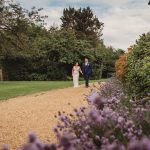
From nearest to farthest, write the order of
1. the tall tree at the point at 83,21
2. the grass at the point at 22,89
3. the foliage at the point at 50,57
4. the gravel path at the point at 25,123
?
the gravel path at the point at 25,123, the grass at the point at 22,89, the foliage at the point at 50,57, the tall tree at the point at 83,21

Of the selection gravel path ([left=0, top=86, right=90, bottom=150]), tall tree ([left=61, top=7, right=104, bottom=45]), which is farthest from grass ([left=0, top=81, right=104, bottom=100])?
tall tree ([left=61, top=7, right=104, bottom=45])

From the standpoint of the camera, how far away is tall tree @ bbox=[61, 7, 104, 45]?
268 ft

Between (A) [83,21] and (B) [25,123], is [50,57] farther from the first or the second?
(B) [25,123]

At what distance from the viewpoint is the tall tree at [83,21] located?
8162cm

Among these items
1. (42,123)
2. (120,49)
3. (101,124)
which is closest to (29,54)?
(120,49)

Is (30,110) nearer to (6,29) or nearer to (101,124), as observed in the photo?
(101,124)

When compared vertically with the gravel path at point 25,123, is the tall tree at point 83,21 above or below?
above

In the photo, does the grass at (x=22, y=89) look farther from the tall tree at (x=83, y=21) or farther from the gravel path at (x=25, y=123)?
the tall tree at (x=83, y=21)

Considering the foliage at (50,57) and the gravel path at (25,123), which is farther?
the foliage at (50,57)

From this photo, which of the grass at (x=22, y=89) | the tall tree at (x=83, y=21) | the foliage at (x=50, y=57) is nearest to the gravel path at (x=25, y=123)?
the grass at (x=22, y=89)

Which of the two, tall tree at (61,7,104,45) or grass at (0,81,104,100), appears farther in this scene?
tall tree at (61,7,104,45)

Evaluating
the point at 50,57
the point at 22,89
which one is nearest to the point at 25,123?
the point at 22,89

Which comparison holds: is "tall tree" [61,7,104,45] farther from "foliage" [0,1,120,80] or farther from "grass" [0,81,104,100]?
"grass" [0,81,104,100]

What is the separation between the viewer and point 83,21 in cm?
8288
